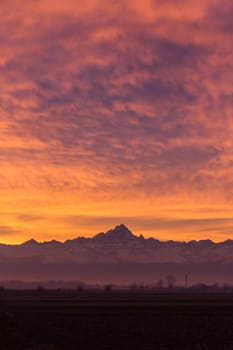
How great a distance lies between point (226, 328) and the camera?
222 feet

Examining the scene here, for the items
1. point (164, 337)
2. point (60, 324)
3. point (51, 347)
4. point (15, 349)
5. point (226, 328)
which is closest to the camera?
point (15, 349)

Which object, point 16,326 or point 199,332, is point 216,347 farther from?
point 16,326

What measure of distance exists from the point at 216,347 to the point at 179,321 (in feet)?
97.8

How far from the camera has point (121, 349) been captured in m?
48.5

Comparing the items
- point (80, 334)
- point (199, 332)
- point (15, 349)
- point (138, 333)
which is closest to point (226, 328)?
point (199, 332)

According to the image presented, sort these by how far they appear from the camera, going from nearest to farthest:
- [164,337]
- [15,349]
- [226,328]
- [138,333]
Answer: [15,349] → [164,337] → [138,333] → [226,328]

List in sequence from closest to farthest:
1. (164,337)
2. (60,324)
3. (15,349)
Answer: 1. (15,349)
2. (164,337)
3. (60,324)

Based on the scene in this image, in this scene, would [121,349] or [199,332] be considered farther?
[199,332]

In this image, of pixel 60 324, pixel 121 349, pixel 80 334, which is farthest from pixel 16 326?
pixel 121 349

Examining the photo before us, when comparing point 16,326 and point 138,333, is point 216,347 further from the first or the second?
point 16,326

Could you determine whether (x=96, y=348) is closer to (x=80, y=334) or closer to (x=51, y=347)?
(x=51, y=347)

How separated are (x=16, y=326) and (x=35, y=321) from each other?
29.8ft

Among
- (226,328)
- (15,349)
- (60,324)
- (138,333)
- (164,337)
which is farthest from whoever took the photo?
(60,324)

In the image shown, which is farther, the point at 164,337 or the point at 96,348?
the point at 164,337
